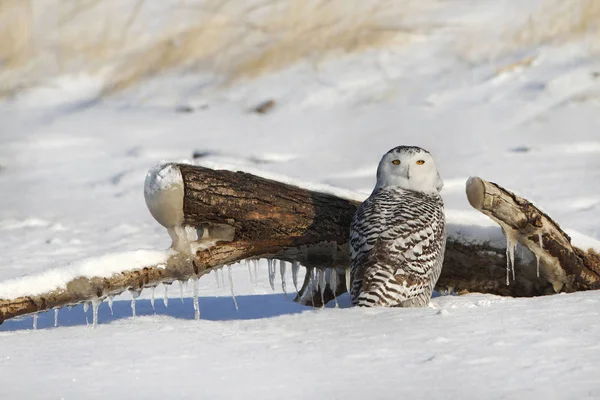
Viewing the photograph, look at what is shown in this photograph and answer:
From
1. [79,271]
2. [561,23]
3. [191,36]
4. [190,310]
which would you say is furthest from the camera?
[191,36]

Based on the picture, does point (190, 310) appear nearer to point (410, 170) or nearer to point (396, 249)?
point (396, 249)

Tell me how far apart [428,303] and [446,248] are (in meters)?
0.50

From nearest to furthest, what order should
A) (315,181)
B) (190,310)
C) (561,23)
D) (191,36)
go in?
(190,310), (315,181), (561,23), (191,36)

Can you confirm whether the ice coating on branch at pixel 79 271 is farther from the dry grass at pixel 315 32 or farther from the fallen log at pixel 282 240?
the dry grass at pixel 315 32

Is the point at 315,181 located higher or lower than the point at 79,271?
higher

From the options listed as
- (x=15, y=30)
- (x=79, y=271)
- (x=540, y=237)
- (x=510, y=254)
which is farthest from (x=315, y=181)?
(x=15, y=30)

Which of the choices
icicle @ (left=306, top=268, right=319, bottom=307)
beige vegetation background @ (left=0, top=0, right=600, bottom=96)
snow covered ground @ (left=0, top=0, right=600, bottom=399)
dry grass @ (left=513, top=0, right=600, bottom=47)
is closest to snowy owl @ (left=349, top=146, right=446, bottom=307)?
snow covered ground @ (left=0, top=0, right=600, bottom=399)

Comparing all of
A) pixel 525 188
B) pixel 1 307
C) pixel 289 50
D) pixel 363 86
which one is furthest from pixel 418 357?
pixel 289 50

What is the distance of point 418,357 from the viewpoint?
12.2ft

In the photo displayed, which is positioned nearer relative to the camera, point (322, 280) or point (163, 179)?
point (163, 179)

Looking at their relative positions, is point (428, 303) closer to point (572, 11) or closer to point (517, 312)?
point (517, 312)

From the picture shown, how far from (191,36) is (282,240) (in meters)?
10.1

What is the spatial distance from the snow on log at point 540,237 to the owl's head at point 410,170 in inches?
25.9

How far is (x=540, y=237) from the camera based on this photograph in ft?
17.3
